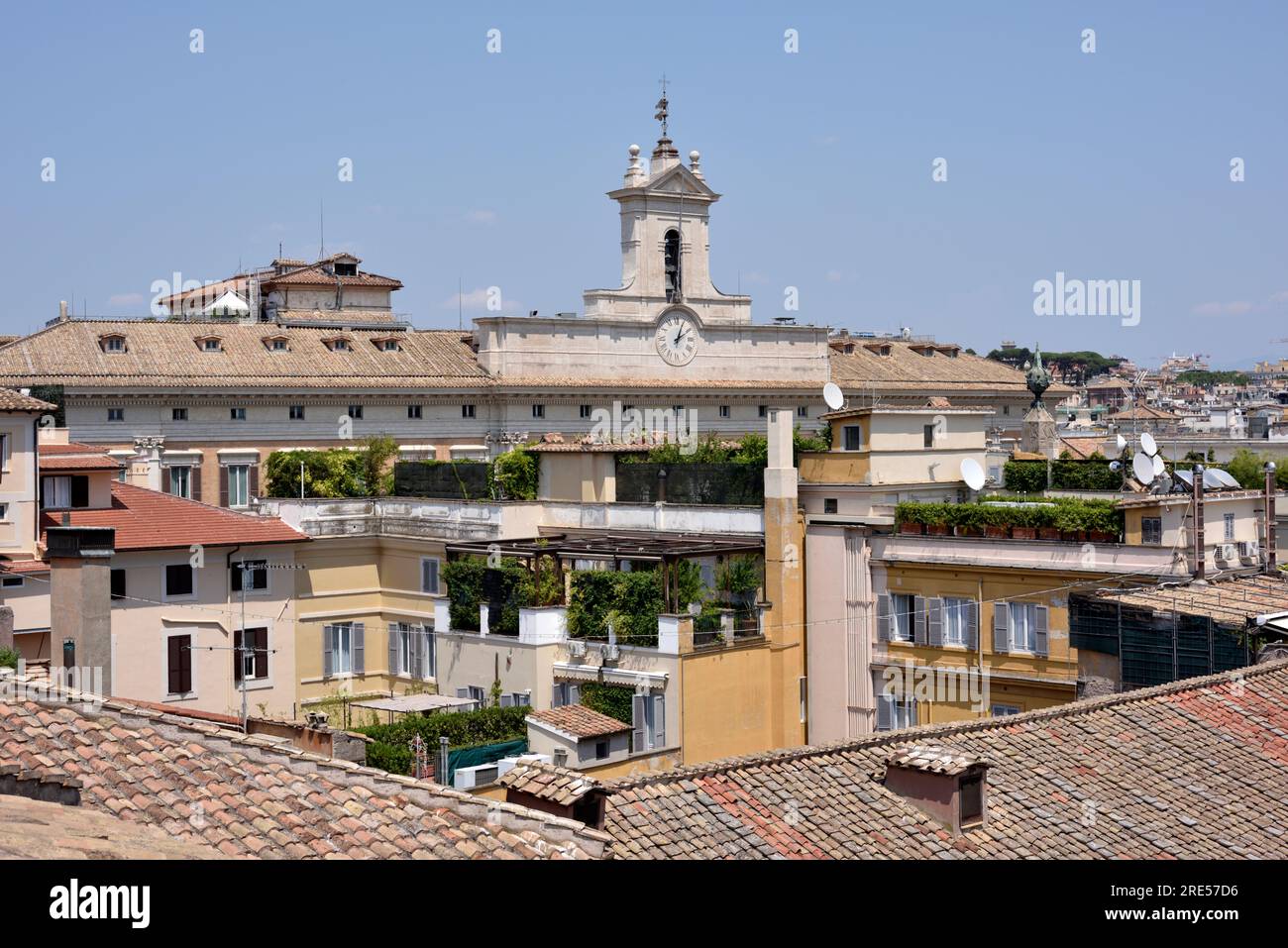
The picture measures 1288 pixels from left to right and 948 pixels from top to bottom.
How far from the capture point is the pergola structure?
1125 inches

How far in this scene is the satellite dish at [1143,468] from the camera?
2550 cm

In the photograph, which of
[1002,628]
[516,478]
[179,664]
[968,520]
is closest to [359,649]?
[179,664]

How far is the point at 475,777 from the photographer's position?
19.6 metres

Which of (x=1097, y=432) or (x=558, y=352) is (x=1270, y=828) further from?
(x=1097, y=432)

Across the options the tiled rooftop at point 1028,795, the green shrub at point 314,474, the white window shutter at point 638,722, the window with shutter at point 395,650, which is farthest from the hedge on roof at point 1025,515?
the green shrub at point 314,474

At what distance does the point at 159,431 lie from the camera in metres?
48.0

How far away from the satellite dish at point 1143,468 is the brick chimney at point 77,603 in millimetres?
15112

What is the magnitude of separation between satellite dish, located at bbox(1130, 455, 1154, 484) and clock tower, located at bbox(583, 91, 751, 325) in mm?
32969

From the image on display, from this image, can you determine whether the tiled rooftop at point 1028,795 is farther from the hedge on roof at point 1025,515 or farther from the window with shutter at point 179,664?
the window with shutter at point 179,664

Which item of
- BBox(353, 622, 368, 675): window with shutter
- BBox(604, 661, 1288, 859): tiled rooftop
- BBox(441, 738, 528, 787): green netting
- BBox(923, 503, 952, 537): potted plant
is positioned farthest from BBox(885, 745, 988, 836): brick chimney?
BBox(353, 622, 368, 675): window with shutter

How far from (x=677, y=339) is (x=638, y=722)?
110 feet

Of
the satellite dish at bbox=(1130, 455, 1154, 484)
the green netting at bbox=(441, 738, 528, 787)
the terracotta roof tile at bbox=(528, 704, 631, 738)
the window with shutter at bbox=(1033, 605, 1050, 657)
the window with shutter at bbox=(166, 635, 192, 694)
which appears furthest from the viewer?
the window with shutter at bbox=(166, 635, 192, 694)

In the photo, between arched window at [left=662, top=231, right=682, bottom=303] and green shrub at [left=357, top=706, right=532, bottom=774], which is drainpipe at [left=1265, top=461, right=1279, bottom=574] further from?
arched window at [left=662, top=231, right=682, bottom=303]
